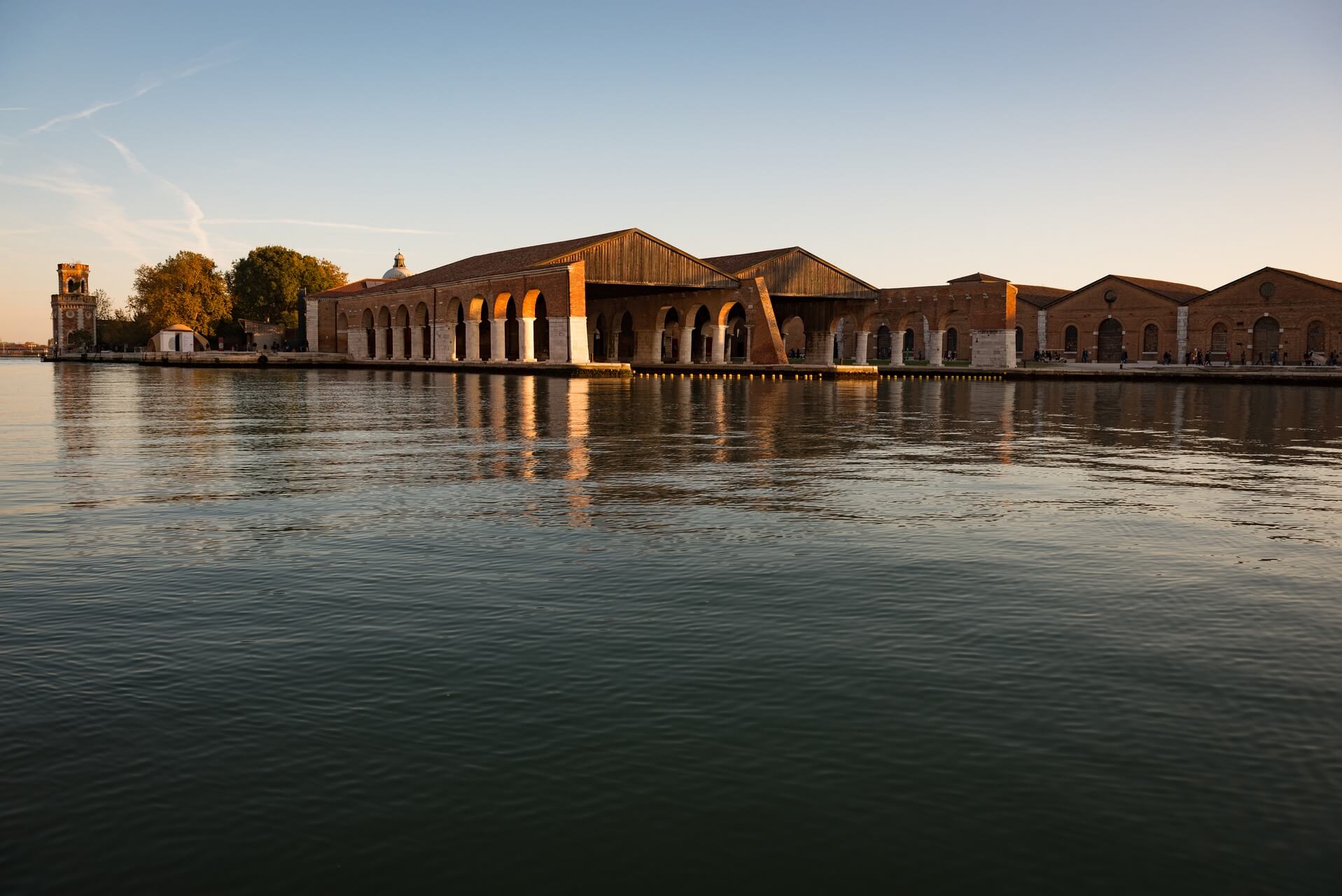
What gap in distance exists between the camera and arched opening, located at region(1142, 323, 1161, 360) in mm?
74688

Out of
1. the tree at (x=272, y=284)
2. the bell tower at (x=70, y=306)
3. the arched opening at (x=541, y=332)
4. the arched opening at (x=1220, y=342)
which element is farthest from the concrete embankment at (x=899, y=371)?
the bell tower at (x=70, y=306)

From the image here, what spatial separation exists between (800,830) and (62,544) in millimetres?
8092

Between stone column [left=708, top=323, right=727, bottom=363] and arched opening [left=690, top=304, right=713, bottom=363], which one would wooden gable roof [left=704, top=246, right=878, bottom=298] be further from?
arched opening [left=690, top=304, right=713, bottom=363]

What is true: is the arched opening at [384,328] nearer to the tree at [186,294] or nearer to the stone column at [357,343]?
the stone column at [357,343]

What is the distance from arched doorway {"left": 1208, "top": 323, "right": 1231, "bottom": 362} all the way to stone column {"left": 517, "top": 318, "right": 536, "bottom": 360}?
44.6 meters

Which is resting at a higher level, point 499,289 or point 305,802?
point 499,289

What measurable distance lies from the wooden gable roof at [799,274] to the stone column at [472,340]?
50.7ft

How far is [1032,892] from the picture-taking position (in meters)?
3.65

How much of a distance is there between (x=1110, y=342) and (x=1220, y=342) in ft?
26.3

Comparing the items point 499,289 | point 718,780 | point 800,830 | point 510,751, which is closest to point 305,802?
point 510,751

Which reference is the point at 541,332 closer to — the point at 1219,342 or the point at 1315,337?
the point at 1219,342

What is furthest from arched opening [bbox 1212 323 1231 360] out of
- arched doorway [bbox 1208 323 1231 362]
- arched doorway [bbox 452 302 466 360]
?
arched doorway [bbox 452 302 466 360]

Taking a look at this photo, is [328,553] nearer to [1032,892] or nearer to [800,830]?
[800,830]

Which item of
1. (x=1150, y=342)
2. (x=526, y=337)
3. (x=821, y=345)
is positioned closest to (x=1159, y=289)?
(x=1150, y=342)
